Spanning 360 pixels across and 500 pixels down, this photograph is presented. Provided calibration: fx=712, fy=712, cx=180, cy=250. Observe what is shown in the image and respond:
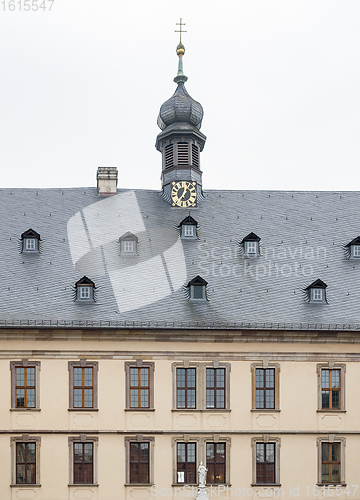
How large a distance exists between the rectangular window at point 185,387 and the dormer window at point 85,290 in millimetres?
5240

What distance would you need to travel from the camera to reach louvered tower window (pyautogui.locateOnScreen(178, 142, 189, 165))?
40.5m

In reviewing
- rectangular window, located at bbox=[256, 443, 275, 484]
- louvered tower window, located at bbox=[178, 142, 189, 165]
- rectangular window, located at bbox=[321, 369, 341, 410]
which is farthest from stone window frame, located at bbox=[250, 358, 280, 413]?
louvered tower window, located at bbox=[178, 142, 189, 165]

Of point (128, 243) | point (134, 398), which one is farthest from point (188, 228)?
point (134, 398)

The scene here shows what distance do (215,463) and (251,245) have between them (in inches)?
429

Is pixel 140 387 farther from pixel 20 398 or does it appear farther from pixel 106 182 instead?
pixel 106 182

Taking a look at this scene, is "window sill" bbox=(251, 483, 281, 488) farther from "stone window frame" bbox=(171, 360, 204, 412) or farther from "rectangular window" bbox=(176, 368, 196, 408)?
"rectangular window" bbox=(176, 368, 196, 408)

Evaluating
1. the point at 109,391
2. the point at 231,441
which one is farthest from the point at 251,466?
the point at 109,391

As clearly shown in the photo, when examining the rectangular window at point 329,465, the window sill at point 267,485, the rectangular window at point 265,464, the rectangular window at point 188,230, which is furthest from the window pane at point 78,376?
the rectangular window at point 329,465

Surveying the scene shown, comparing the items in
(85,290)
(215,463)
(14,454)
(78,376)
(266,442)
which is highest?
(85,290)

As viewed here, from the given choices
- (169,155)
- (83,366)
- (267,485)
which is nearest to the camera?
(267,485)

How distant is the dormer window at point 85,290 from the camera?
107ft

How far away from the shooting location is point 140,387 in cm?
3173

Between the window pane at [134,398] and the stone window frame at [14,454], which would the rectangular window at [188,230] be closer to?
the window pane at [134,398]

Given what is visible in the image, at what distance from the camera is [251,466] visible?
31.5 meters
